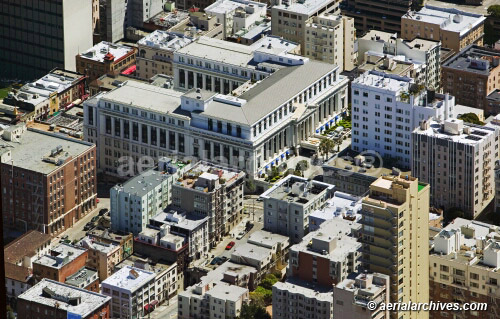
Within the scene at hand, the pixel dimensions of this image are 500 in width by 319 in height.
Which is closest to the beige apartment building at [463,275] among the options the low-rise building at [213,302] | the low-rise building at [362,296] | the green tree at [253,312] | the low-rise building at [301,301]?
the low-rise building at [362,296]

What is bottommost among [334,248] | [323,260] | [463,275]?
[323,260]

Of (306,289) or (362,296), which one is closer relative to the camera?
(362,296)

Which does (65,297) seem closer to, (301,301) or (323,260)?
(301,301)

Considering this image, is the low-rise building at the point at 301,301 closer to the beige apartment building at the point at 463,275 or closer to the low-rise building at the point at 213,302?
the low-rise building at the point at 213,302

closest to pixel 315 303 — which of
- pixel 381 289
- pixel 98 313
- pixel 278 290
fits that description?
pixel 278 290

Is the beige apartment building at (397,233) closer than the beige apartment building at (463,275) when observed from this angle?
Yes

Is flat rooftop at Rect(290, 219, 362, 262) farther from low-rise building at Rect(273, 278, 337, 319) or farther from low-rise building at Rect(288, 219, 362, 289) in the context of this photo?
low-rise building at Rect(273, 278, 337, 319)

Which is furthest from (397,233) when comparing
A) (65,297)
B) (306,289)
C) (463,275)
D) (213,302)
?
(65,297)
